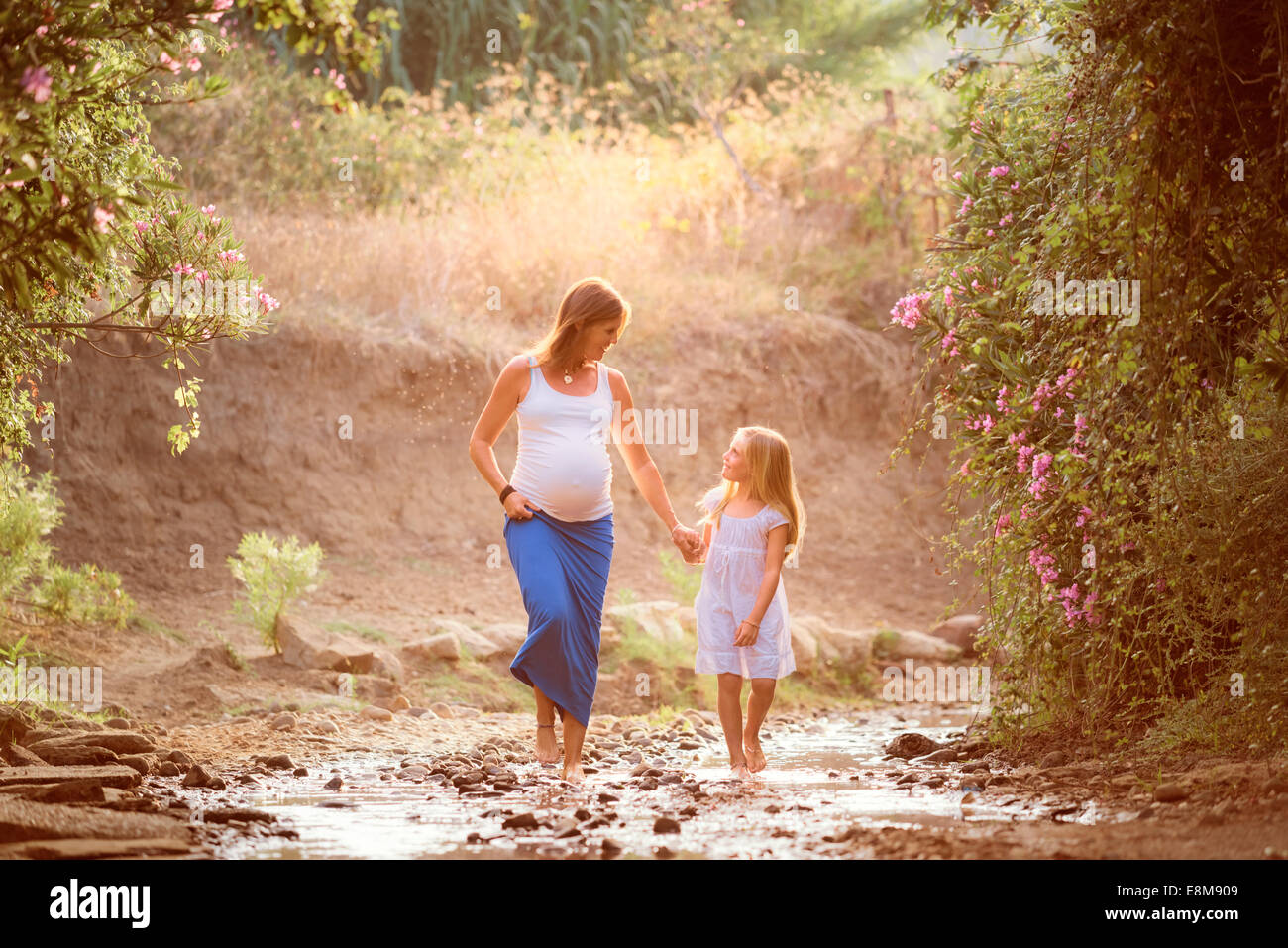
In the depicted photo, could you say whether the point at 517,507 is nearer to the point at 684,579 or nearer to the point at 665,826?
the point at 665,826

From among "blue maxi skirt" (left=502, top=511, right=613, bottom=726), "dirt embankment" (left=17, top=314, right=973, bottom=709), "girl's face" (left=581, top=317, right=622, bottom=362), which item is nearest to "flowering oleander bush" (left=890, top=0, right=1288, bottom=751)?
"girl's face" (left=581, top=317, right=622, bottom=362)

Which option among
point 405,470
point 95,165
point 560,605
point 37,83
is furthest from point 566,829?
point 405,470

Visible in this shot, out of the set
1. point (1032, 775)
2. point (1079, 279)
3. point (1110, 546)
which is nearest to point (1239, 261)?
point (1079, 279)

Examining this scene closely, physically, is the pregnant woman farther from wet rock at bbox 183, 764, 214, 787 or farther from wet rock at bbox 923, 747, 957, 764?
wet rock at bbox 923, 747, 957, 764

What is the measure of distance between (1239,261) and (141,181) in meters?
3.85

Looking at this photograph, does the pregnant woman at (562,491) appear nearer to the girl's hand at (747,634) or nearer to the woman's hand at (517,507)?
the woman's hand at (517,507)

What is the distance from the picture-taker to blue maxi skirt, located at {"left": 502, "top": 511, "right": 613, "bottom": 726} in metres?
5.66

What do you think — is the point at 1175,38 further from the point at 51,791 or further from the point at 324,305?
the point at 324,305

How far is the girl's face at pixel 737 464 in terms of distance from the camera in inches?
247

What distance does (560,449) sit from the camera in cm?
578

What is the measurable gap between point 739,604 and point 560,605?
3.21 ft

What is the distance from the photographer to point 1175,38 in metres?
4.40

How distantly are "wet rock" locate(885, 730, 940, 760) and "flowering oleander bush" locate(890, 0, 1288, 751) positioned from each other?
525mm

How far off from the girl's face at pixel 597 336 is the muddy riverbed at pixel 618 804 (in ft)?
6.32
